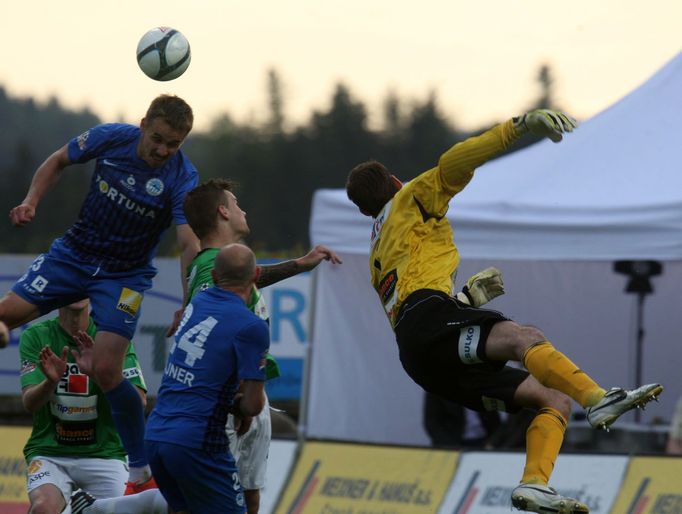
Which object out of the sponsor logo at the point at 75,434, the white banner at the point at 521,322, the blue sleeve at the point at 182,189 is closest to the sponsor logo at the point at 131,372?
the sponsor logo at the point at 75,434

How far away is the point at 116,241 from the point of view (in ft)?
26.1

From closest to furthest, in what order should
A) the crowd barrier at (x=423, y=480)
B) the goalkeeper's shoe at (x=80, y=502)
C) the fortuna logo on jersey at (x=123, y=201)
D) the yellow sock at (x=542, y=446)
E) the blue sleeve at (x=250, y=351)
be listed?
the blue sleeve at (x=250, y=351) → the yellow sock at (x=542, y=446) → the goalkeeper's shoe at (x=80, y=502) → the fortuna logo on jersey at (x=123, y=201) → the crowd barrier at (x=423, y=480)

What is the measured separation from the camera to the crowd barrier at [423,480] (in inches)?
392

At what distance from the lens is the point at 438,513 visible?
1039 centimetres

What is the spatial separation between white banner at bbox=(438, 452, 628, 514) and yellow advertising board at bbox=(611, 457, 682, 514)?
87 mm

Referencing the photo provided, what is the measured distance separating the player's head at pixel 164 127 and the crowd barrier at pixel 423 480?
12.8 feet

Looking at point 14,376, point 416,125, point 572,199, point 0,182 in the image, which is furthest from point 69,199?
point 572,199

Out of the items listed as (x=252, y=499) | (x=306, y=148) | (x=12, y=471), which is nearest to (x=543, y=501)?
(x=252, y=499)

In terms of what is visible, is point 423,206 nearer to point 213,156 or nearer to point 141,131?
point 141,131

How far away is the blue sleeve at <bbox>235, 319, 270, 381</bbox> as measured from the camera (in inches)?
256

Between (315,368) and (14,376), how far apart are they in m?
3.40

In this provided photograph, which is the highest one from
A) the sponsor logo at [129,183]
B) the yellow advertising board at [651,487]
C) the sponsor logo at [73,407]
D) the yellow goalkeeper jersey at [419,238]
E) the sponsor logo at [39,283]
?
the yellow goalkeeper jersey at [419,238]

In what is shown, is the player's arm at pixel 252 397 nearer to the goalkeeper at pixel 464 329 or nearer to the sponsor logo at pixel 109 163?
the goalkeeper at pixel 464 329

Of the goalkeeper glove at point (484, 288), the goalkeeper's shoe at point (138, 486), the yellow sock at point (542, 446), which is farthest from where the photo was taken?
the goalkeeper's shoe at point (138, 486)
